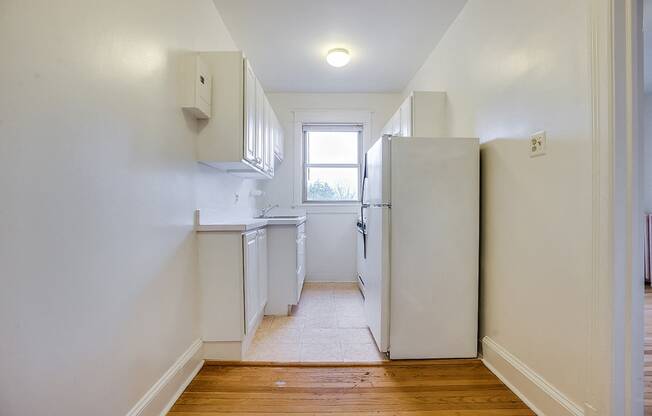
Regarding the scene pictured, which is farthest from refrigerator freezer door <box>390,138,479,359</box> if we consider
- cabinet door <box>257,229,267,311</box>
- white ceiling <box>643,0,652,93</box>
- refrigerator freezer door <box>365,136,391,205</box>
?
white ceiling <box>643,0,652,93</box>

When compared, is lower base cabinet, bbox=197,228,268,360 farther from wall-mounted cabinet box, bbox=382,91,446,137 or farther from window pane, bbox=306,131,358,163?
window pane, bbox=306,131,358,163

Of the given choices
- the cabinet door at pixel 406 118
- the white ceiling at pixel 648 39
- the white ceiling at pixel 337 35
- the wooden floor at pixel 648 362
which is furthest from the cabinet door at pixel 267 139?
the white ceiling at pixel 648 39

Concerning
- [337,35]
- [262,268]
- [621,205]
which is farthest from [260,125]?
[621,205]

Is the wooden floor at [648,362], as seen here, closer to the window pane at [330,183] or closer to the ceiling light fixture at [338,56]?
the window pane at [330,183]

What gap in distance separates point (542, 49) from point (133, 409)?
8.41 feet

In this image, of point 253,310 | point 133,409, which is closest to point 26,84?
point 133,409

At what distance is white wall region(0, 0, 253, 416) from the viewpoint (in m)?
0.80

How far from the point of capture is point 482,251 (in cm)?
206

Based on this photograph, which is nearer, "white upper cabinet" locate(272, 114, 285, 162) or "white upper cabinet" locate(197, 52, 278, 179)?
"white upper cabinet" locate(197, 52, 278, 179)

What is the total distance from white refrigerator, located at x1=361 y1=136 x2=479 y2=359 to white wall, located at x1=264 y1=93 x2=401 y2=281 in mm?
2203

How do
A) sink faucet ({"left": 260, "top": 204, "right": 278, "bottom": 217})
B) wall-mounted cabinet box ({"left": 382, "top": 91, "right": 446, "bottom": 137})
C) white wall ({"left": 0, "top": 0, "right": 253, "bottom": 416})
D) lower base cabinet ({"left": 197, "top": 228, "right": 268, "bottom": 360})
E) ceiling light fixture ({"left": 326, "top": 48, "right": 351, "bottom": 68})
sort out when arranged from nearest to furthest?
white wall ({"left": 0, "top": 0, "right": 253, "bottom": 416}) → lower base cabinet ({"left": 197, "top": 228, "right": 268, "bottom": 360}) → wall-mounted cabinet box ({"left": 382, "top": 91, "right": 446, "bottom": 137}) → ceiling light fixture ({"left": 326, "top": 48, "right": 351, "bottom": 68}) → sink faucet ({"left": 260, "top": 204, "right": 278, "bottom": 217})

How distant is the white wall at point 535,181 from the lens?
4.25 ft

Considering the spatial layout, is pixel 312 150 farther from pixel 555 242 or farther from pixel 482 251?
pixel 555 242

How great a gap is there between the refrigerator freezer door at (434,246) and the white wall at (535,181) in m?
0.14
